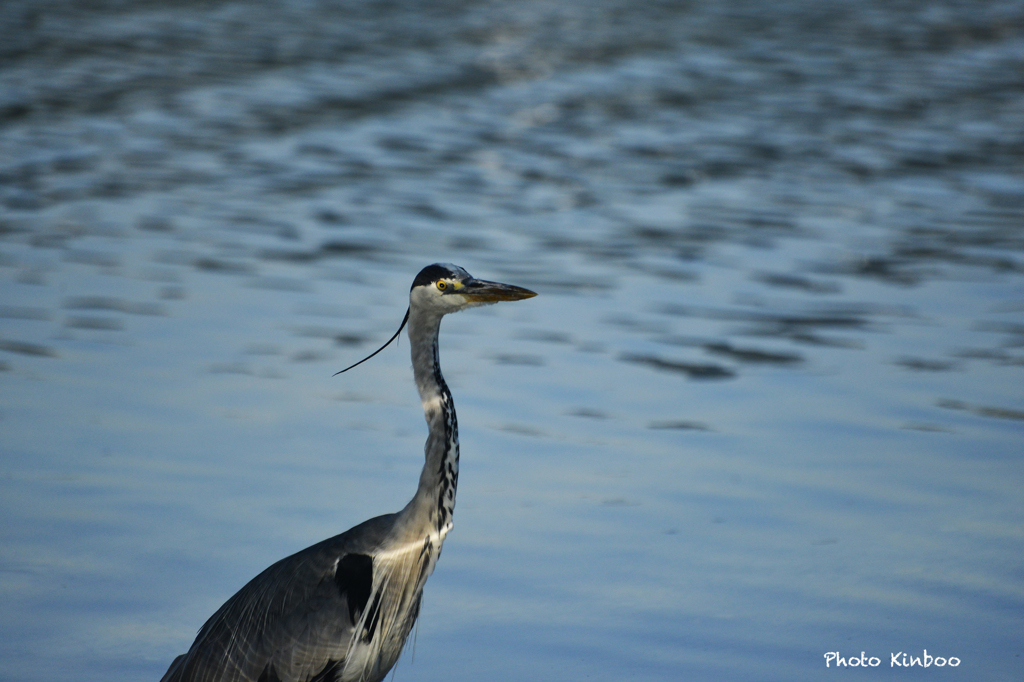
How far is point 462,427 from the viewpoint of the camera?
8.05 m

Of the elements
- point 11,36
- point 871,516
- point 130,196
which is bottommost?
point 871,516

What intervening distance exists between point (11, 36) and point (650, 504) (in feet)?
56.2

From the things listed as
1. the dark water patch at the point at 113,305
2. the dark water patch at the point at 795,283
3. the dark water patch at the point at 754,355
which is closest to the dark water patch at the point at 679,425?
the dark water patch at the point at 754,355

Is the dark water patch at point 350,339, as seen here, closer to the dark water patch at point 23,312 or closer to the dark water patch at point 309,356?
the dark water patch at point 309,356

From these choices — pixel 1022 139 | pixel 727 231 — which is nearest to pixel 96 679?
pixel 727 231

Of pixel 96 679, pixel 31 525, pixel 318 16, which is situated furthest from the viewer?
pixel 318 16

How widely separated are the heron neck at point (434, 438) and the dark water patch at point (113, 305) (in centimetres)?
495

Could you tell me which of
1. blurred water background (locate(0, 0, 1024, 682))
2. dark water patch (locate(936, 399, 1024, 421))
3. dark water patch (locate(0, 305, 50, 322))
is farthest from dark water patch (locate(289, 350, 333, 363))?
dark water patch (locate(936, 399, 1024, 421))

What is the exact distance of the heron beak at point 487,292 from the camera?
213 inches

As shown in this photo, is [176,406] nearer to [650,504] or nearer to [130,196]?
[650,504]

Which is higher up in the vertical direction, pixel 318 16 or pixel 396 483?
pixel 318 16

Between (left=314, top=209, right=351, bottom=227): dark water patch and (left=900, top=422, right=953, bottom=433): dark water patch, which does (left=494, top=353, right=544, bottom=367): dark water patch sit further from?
(left=314, top=209, right=351, bottom=227): dark water patch

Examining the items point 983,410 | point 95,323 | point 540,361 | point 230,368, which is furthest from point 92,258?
point 983,410

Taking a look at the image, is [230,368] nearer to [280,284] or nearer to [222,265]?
[280,284]
